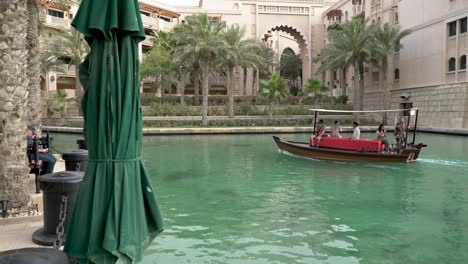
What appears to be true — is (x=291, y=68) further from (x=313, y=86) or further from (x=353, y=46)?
(x=353, y=46)

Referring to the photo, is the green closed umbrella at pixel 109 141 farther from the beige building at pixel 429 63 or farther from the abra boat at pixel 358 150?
the beige building at pixel 429 63

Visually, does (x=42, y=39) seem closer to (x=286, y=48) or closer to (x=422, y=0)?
(x=422, y=0)

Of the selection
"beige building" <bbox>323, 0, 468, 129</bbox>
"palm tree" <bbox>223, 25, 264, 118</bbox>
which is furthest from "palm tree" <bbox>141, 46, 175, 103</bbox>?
"beige building" <bbox>323, 0, 468, 129</bbox>

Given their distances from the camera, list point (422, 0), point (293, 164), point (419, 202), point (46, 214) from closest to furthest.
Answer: point (46, 214), point (419, 202), point (293, 164), point (422, 0)

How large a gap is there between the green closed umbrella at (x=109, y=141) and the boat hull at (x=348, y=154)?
15418mm

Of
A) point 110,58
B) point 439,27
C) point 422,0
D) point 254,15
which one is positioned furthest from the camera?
point 254,15

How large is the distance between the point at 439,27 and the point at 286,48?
4818 centimetres

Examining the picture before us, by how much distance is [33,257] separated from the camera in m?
3.19

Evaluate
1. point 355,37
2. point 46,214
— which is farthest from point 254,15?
point 46,214

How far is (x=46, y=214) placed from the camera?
19.3ft

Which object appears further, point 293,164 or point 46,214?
point 293,164

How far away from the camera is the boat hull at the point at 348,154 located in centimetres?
1772

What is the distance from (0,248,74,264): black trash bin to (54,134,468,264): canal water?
11.6 feet

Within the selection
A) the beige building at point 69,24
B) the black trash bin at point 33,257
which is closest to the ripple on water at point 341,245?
the black trash bin at point 33,257
